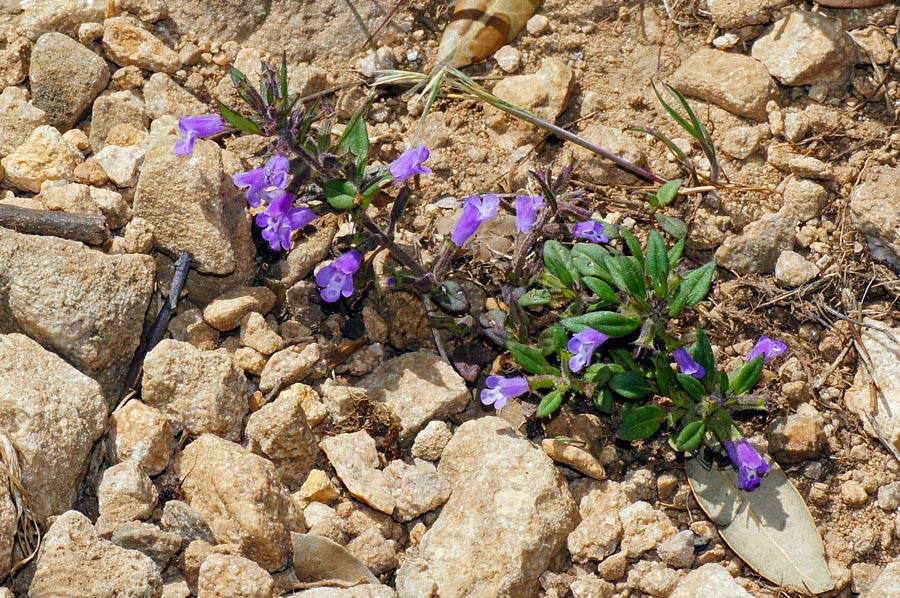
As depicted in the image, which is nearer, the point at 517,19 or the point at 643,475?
the point at 643,475

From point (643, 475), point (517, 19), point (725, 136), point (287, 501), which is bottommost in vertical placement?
point (643, 475)

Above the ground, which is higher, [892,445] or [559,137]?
[559,137]

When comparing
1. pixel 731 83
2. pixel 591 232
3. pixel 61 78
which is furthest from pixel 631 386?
pixel 61 78

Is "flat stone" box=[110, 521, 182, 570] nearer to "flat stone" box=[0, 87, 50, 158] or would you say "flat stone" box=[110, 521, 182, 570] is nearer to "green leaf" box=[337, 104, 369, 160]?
"green leaf" box=[337, 104, 369, 160]

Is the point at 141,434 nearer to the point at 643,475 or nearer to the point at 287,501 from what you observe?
the point at 287,501

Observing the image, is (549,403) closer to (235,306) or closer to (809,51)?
(235,306)

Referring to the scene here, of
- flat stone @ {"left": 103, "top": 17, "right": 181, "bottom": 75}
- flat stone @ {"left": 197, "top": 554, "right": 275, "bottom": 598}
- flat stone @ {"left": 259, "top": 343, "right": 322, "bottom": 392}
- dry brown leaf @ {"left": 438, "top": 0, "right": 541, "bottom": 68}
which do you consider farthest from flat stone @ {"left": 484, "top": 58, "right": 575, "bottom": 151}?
flat stone @ {"left": 197, "top": 554, "right": 275, "bottom": 598}

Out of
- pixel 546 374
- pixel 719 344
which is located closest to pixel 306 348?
pixel 546 374
